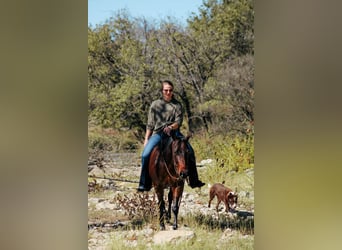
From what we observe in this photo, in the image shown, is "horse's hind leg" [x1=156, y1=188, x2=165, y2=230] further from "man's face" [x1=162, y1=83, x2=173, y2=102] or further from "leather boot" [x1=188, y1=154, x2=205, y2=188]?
"man's face" [x1=162, y1=83, x2=173, y2=102]

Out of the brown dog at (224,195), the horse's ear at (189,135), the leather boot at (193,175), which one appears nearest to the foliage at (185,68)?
the horse's ear at (189,135)

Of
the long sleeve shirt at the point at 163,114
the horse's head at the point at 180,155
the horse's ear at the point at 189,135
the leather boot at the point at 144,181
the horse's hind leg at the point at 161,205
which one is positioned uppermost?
the long sleeve shirt at the point at 163,114

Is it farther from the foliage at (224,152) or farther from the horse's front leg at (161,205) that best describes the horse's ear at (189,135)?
the horse's front leg at (161,205)

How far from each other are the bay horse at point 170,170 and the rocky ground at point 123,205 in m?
0.03

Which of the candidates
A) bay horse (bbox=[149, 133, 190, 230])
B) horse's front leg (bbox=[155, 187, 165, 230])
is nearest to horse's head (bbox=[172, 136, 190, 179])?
bay horse (bbox=[149, 133, 190, 230])

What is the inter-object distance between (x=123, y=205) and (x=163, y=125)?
450 millimetres

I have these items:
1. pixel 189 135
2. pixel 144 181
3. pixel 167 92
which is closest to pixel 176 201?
pixel 144 181

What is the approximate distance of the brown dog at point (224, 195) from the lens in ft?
6.39

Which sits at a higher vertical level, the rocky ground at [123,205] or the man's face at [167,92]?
the man's face at [167,92]

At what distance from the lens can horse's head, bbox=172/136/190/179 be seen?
6.37 feet

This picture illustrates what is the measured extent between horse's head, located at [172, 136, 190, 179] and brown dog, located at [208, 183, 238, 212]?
0.17 meters
